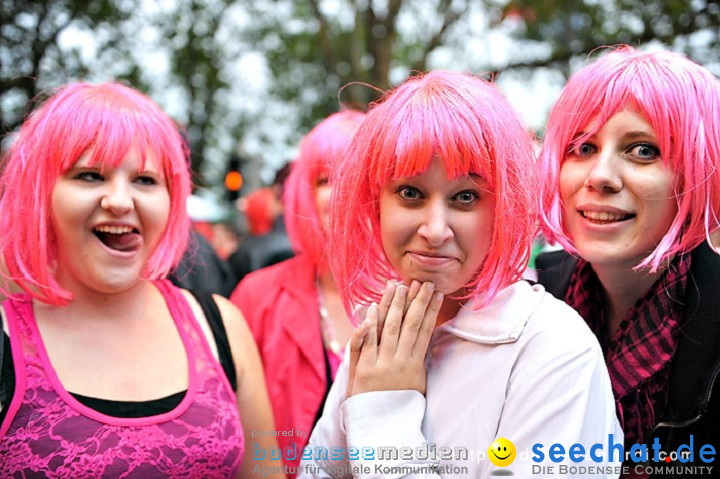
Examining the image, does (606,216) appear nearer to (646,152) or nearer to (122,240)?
(646,152)

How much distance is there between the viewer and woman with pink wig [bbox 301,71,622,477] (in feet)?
4.42

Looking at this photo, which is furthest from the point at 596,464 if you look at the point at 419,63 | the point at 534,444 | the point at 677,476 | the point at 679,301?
the point at 419,63

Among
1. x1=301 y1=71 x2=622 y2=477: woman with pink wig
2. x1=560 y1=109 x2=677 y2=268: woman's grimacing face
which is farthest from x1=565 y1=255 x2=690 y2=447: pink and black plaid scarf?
x1=301 y1=71 x2=622 y2=477: woman with pink wig

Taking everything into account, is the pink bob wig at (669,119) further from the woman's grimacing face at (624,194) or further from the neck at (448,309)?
the neck at (448,309)

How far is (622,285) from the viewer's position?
180 cm

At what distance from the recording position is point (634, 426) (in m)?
1.71

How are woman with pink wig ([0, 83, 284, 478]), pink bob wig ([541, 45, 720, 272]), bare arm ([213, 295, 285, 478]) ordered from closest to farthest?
pink bob wig ([541, 45, 720, 272])
woman with pink wig ([0, 83, 284, 478])
bare arm ([213, 295, 285, 478])

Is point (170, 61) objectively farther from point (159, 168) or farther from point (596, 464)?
point (596, 464)

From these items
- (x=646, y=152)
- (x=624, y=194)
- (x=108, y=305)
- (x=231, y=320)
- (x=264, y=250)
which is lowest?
(x=264, y=250)

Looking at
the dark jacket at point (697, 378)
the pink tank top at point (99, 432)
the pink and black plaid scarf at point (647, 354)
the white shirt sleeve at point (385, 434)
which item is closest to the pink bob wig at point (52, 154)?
the pink tank top at point (99, 432)

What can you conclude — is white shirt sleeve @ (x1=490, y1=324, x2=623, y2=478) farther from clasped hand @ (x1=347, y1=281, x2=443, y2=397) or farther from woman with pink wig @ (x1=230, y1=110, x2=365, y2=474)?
woman with pink wig @ (x1=230, y1=110, x2=365, y2=474)

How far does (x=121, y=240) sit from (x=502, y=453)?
1.28 metres

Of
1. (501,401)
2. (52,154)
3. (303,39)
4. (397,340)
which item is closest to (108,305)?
(52,154)

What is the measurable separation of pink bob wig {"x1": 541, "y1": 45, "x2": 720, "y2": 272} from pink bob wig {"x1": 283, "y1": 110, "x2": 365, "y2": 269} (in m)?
1.27
